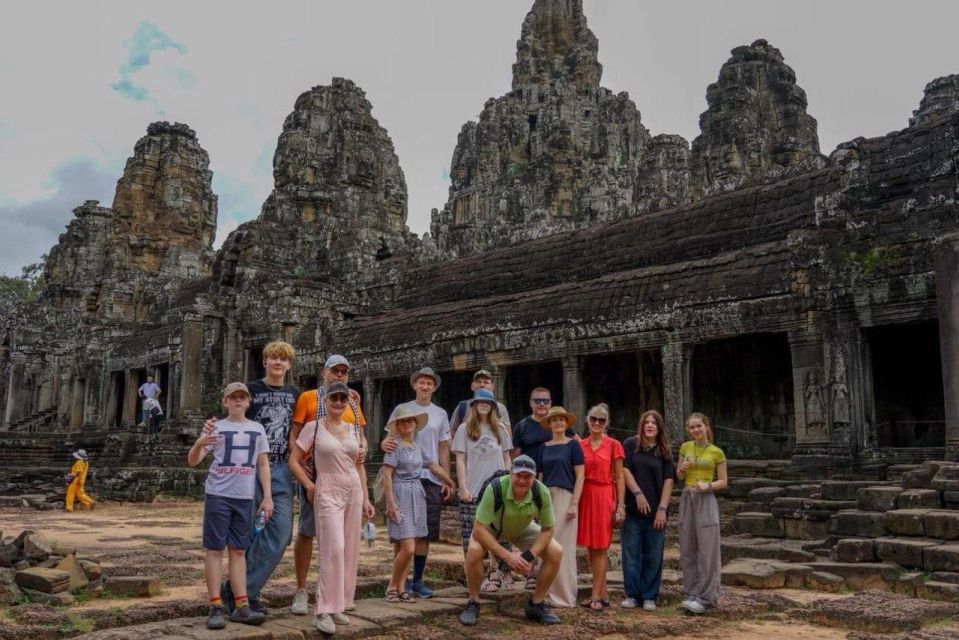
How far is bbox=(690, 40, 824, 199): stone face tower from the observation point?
24.8 meters

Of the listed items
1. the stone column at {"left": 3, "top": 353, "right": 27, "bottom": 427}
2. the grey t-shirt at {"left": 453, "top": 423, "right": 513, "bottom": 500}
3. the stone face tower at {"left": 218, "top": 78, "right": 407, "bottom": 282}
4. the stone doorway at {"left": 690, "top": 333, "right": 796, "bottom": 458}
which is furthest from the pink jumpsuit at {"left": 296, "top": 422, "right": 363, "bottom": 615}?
the stone column at {"left": 3, "top": 353, "right": 27, "bottom": 427}

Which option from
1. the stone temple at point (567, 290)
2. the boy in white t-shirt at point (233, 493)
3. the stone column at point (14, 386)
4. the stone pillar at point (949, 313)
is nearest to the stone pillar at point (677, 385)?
the stone temple at point (567, 290)

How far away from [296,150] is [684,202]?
1900 centimetres

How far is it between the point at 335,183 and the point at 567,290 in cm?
1861

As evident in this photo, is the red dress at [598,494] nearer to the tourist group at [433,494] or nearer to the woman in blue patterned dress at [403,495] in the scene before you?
the tourist group at [433,494]

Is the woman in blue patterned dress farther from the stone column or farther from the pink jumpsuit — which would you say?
the stone column

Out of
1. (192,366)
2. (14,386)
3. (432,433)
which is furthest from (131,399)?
(432,433)

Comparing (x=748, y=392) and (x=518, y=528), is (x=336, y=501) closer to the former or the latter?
(x=518, y=528)

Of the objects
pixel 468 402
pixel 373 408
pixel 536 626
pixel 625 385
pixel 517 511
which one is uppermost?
→ pixel 625 385

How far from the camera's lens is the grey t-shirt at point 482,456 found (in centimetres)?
630

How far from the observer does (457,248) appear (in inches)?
989

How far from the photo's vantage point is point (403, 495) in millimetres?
5930

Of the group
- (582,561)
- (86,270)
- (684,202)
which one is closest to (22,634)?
(582,561)

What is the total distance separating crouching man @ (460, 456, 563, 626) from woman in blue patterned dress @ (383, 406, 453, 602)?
54 cm
